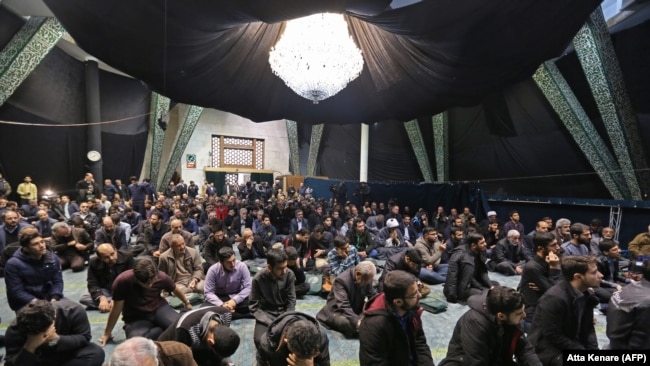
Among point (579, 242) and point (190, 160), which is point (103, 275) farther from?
point (190, 160)

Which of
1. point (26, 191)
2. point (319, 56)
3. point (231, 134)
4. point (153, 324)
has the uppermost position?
point (231, 134)

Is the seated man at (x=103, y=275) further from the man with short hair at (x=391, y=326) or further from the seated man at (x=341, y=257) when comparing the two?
the man with short hair at (x=391, y=326)

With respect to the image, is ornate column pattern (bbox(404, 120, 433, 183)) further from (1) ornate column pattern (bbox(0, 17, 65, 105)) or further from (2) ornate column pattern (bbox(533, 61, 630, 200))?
(1) ornate column pattern (bbox(0, 17, 65, 105))

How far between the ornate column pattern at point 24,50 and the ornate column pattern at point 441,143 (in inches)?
418

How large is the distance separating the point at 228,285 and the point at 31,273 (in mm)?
1756

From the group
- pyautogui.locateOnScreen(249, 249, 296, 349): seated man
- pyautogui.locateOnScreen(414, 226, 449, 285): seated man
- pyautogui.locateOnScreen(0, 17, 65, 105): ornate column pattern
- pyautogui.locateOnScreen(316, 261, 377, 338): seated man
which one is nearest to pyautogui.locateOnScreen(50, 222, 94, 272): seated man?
pyautogui.locateOnScreen(249, 249, 296, 349): seated man

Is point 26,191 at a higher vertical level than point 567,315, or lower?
higher

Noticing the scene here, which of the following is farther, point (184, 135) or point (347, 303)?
point (184, 135)

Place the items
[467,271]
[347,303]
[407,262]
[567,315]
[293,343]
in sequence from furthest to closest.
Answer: [467,271]
[407,262]
[347,303]
[567,315]
[293,343]

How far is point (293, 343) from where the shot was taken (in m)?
1.62

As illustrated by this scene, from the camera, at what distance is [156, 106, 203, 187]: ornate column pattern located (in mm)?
12312

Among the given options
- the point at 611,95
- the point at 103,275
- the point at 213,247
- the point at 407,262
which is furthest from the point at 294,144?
the point at 407,262

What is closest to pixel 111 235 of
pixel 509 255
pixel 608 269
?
pixel 509 255

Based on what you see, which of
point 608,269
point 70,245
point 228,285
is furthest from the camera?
point 70,245
